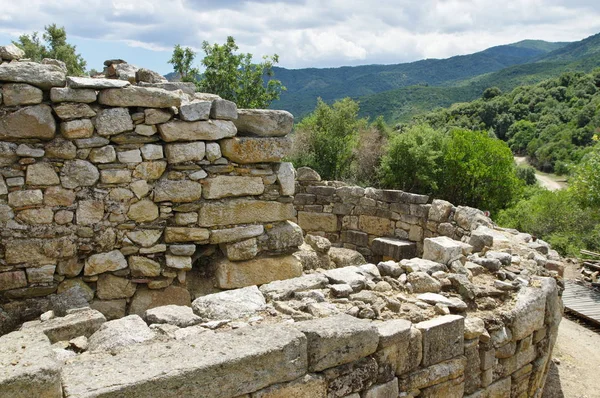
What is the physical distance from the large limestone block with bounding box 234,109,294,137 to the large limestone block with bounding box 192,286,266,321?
2.03m

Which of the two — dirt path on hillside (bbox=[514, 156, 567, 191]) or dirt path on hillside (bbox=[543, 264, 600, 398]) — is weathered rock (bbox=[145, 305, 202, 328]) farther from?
dirt path on hillside (bbox=[514, 156, 567, 191])

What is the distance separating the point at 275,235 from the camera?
5.83 metres

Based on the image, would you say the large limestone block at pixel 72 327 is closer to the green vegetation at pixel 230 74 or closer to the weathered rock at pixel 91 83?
the weathered rock at pixel 91 83

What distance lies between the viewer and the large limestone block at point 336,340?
344 centimetres

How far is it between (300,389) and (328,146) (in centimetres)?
2041

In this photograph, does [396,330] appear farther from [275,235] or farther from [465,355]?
[275,235]

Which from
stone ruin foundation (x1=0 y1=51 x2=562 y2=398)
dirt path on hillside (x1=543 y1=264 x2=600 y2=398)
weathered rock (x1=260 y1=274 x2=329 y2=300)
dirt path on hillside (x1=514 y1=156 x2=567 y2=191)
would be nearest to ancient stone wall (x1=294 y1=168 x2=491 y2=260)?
stone ruin foundation (x1=0 y1=51 x2=562 y2=398)

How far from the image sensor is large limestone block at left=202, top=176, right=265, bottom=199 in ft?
17.6

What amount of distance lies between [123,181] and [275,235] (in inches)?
70.6

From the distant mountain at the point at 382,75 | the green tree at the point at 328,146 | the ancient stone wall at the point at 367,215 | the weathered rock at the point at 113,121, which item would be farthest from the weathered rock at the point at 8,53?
the distant mountain at the point at 382,75

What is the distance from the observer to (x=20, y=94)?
4.62 meters

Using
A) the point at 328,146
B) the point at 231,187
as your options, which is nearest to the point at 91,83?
the point at 231,187

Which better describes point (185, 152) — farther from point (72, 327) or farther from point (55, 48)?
point (55, 48)

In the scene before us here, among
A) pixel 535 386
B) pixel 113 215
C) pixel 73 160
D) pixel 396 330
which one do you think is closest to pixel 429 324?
pixel 396 330
